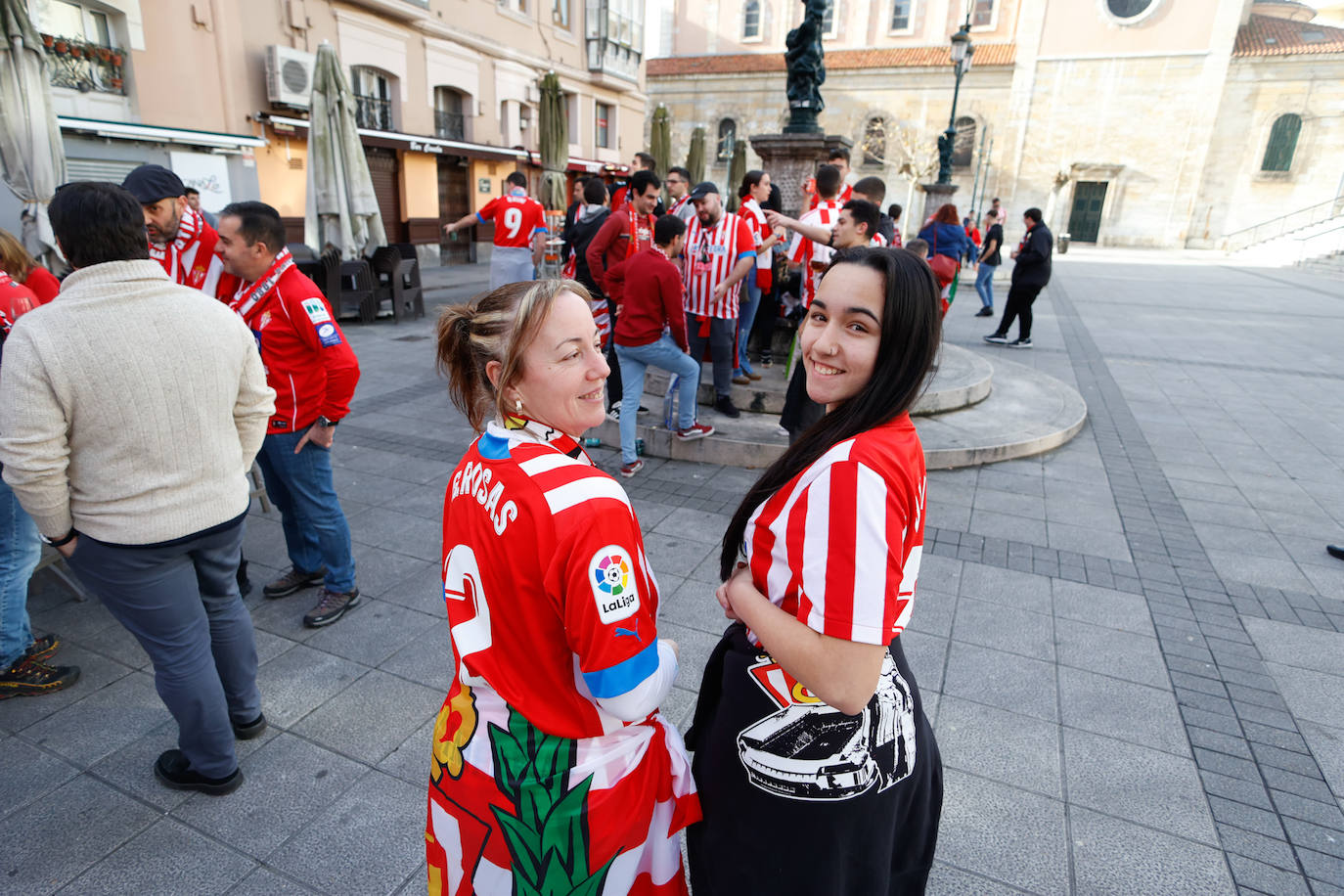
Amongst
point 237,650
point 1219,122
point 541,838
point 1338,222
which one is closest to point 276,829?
point 237,650

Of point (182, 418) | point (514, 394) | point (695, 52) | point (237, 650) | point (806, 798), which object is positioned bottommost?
point (237, 650)

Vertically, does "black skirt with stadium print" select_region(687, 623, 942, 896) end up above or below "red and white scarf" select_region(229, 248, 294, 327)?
below

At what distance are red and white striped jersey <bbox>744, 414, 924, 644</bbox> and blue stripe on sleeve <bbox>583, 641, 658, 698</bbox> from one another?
26 centimetres

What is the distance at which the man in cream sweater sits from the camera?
2.02 meters

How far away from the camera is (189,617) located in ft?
7.72

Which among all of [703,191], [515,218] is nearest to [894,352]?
[703,191]

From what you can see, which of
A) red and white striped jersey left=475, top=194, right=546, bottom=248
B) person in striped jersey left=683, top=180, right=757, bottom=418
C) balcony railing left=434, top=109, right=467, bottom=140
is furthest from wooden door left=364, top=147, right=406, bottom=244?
person in striped jersey left=683, top=180, right=757, bottom=418

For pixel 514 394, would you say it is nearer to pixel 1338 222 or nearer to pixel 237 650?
pixel 237 650

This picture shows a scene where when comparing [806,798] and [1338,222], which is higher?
[1338,222]

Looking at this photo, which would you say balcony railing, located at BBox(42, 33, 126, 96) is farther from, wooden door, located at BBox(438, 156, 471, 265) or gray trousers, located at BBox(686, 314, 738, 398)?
gray trousers, located at BBox(686, 314, 738, 398)

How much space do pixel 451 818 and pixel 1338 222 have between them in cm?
3691

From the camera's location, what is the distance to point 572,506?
3.88ft

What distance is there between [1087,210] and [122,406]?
3972 cm

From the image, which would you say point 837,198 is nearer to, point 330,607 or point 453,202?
point 330,607
